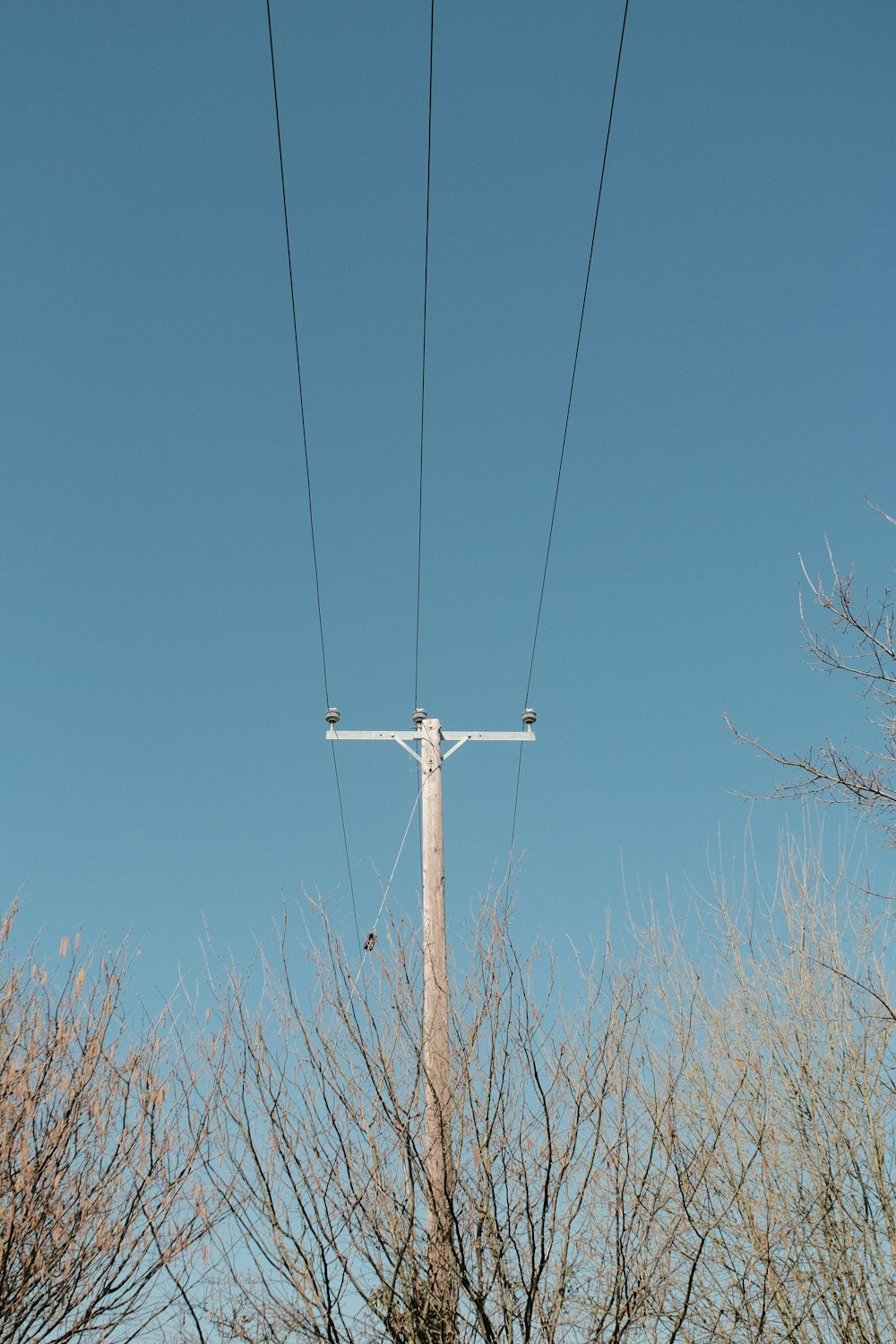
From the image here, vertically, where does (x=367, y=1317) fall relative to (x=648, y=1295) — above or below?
below

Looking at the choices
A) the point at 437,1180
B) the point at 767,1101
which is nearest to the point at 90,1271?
the point at 437,1180

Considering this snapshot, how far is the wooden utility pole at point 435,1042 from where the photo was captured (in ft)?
14.0

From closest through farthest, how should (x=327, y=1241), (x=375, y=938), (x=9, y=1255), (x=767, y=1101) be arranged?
(x=327, y=1241) → (x=375, y=938) → (x=9, y=1255) → (x=767, y=1101)

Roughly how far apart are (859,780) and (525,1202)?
261cm

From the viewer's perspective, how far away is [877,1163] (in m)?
6.89

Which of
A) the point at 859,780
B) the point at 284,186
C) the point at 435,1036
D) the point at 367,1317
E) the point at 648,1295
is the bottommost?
the point at 367,1317

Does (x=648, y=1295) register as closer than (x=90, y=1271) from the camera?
Yes

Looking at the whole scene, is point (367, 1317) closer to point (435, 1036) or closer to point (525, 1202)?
point (525, 1202)

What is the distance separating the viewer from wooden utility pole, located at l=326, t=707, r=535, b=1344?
4.27 metres

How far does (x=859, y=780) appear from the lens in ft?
16.7

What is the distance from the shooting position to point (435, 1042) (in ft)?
15.8

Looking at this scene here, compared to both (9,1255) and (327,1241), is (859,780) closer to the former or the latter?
(327,1241)

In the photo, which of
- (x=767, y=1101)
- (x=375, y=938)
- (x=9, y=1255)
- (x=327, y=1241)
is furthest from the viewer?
(x=767, y=1101)

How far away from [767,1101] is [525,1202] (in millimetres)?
3372
